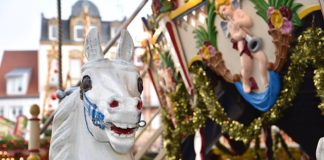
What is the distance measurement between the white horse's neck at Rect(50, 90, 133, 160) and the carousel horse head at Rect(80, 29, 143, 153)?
43 mm

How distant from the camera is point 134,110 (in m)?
2.48

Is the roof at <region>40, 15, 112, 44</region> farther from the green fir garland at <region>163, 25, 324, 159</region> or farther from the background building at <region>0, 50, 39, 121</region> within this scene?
the green fir garland at <region>163, 25, 324, 159</region>

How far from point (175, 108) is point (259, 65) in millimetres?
1749

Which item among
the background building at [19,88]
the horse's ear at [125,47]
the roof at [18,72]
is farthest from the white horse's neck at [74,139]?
the roof at [18,72]

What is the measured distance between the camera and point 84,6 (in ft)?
111

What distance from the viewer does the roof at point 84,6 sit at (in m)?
33.9

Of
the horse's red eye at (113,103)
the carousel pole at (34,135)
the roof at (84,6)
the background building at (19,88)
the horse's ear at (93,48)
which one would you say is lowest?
the background building at (19,88)

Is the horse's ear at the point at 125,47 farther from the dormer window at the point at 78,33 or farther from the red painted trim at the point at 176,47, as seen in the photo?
the dormer window at the point at 78,33

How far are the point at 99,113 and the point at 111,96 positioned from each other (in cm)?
9

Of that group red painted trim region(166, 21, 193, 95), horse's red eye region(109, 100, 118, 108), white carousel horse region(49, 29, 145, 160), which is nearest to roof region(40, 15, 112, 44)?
red painted trim region(166, 21, 193, 95)

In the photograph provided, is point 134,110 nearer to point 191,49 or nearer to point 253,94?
point 253,94

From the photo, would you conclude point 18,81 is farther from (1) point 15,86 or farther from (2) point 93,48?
(2) point 93,48

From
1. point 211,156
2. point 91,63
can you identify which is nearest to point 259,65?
point 91,63

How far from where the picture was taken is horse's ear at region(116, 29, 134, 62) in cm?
275
